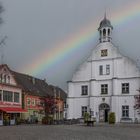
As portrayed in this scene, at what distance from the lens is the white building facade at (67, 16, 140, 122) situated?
194ft

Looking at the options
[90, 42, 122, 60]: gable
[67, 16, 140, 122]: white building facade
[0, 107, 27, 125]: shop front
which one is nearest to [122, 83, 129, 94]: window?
[67, 16, 140, 122]: white building facade

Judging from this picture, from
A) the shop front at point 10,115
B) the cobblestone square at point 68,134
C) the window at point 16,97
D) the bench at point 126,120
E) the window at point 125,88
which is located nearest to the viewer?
the cobblestone square at point 68,134

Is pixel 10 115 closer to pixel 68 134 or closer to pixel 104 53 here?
pixel 104 53

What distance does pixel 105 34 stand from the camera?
63.7 metres

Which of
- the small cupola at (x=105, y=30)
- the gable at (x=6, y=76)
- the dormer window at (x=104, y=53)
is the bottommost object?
the gable at (x=6, y=76)

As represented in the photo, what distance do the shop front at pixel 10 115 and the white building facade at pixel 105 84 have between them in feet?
30.1

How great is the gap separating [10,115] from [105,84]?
1732 cm

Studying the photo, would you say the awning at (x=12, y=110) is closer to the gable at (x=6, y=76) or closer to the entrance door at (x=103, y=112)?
the gable at (x=6, y=76)

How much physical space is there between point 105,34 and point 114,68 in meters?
6.80

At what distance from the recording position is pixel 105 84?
202 ft

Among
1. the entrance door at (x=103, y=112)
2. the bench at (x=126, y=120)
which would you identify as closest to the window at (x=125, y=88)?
the entrance door at (x=103, y=112)

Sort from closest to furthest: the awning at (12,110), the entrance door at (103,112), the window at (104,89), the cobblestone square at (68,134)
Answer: the cobblestone square at (68,134) → the awning at (12,110) → the entrance door at (103,112) → the window at (104,89)

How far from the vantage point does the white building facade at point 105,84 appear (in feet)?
194

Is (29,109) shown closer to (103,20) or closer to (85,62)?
(85,62)
